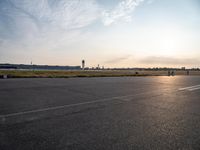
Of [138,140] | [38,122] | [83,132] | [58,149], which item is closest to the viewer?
[58,149]

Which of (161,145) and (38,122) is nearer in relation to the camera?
(161,145)

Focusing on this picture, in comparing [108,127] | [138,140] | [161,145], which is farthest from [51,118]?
[161,145]

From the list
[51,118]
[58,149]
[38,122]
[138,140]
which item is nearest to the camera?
[58,149]

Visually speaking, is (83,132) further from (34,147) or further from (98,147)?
(34,147)

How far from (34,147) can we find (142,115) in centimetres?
333

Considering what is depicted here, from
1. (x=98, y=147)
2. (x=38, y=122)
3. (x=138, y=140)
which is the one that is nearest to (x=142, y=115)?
(x=138, y=140)

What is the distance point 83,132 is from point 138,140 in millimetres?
1176

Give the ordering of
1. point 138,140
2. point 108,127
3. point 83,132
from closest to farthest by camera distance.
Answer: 1. point 138,140
2. point 83,132
3. point 108,127

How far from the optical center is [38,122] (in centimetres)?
411

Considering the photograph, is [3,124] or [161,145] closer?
[161,145]

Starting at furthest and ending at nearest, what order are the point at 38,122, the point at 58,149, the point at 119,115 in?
the point at 119,115 → the point at 38,122 → the point at 58,149

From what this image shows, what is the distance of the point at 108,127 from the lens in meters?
3.80

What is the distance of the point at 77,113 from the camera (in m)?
5.09

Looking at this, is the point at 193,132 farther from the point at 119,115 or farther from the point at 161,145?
the point at 119,115
